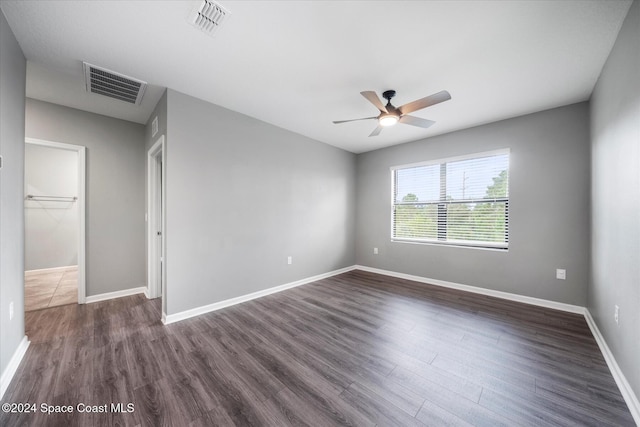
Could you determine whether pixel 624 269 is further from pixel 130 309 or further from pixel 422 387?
pixel 130 309

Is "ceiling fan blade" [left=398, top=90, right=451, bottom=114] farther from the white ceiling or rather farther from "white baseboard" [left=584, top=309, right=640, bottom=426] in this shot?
"white baseboard" [left=584, top=309, right=640, bottom=426]

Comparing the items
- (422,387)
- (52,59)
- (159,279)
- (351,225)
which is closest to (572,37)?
(422,387)

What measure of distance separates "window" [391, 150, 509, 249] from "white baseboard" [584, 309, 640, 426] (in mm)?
1450

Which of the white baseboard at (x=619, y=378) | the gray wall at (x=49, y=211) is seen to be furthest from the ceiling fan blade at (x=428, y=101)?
the gray wall at (x=49, y=211)

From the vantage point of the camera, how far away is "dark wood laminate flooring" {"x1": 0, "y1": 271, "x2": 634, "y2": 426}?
1.46 meters

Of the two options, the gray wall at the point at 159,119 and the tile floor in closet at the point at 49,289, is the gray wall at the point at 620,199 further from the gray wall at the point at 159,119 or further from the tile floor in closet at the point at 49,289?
the tile floor in closet at the point at 49,289

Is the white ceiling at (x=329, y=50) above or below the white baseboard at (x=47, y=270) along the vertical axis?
above

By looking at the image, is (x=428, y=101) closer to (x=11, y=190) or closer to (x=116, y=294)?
(x=11, y=190)

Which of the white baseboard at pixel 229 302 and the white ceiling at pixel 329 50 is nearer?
the white ceiling at pixel 329 50

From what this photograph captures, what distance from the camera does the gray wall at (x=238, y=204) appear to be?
108 inches

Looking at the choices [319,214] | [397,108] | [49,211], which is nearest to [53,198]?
[49,211]

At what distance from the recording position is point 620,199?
1.80m

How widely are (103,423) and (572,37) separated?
4240 mm

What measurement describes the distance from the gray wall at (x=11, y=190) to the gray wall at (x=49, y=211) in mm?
4245
